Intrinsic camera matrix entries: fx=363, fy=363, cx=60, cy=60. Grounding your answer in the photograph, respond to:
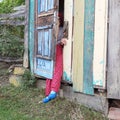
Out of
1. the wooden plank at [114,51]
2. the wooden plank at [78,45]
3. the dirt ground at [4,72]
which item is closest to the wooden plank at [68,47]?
the wooden plank at [78,45]

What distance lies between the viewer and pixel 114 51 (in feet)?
17.1

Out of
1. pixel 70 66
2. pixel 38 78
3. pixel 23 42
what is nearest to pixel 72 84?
pixel 70 66

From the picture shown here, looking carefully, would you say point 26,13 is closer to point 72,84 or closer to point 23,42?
point 23,42

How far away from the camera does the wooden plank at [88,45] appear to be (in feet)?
18.2

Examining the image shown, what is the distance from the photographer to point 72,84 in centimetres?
613

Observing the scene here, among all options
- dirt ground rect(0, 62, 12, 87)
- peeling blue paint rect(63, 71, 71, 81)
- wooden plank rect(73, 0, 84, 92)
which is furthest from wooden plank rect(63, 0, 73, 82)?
dirt ground rect(0, 62, 12, 87)

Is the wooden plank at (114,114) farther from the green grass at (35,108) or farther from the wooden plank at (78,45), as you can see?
the wooden plank at (78,45)

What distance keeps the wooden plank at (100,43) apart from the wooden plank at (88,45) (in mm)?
94

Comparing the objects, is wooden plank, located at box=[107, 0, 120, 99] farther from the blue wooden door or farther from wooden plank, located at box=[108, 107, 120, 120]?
the blue wooden door

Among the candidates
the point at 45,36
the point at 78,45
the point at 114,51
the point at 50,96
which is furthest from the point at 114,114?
the point at 45,36

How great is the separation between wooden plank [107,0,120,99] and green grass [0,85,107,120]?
0.50 meters

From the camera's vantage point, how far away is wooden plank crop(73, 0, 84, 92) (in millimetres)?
5777

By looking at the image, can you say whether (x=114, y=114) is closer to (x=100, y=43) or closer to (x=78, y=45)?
(x=100, y=43)

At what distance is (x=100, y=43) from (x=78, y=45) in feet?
1.80
